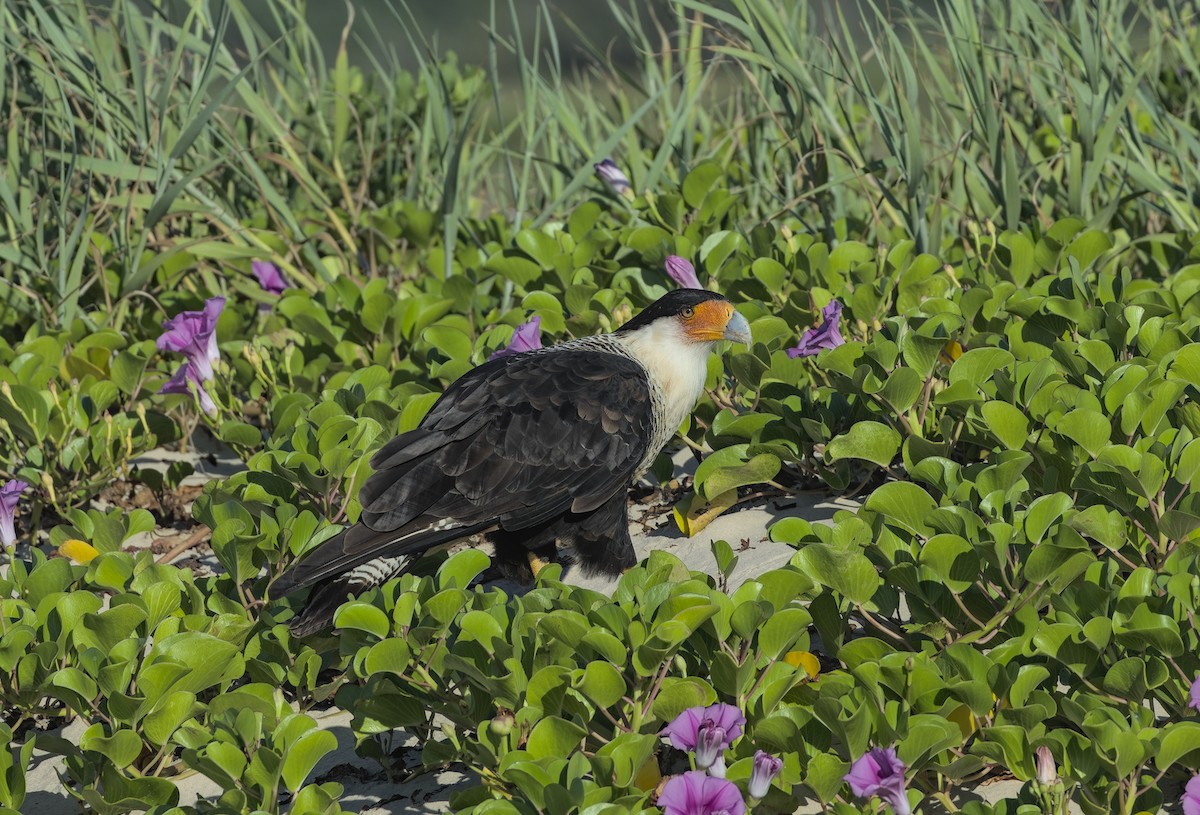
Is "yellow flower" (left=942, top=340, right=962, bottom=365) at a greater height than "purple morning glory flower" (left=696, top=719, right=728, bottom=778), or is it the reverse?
"purple morning glory flower" (left=696, top=719, right=728, bottom=778)

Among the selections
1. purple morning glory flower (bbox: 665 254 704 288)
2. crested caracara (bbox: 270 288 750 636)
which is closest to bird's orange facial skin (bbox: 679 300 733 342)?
crested caracara (bbox: 270 288 750 636)

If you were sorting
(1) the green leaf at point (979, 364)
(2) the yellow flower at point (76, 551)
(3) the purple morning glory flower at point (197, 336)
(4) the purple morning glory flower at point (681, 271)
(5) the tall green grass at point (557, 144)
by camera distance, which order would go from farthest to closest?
1. (5) the tall green grass at point (557, 144)
2. (4) the purple morning glory flower at point (681, 271)
3. (3) the purple morning glory flower at point (197, 336)
4. (2) the yellow flower at point (76, 551)
5. (1) the green leaf at point (979, 364)

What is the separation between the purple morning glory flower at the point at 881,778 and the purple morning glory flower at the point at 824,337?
1791 millimetres

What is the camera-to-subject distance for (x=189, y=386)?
437 centimetres

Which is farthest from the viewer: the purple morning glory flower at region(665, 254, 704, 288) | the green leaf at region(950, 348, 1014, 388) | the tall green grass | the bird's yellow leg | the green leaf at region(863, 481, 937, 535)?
the tall green grass

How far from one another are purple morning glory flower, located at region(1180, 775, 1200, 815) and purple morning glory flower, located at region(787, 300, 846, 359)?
1914mm

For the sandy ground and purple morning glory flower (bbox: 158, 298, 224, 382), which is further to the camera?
purple morning glory flower (bbox: 158, 298, 224, 382)

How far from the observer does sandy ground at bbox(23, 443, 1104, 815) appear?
2.80 metres

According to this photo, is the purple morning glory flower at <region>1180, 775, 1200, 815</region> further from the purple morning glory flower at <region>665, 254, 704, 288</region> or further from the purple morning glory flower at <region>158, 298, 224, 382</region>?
the purple morning glory flower at <region>158, 298, 224, 382</region>

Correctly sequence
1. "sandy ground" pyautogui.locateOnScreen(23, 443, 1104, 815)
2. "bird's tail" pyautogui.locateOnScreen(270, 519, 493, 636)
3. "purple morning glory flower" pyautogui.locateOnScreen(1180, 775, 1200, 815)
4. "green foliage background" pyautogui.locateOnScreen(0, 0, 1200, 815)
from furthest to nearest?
"bird's tail" pyautogui.locateOnScreen(270, 519, 493, 636) → "sandy ground" pyautogui.locateOnScreen(23, 443, 1104, 815) → "green foliage background" pyautogui.locateOnScreen(0, 0, 1200, 815) → "purple morning glory flower" pyautogui.locateOnScreen(1180, 775, 1200, 815)

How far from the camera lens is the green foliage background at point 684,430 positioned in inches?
99.7

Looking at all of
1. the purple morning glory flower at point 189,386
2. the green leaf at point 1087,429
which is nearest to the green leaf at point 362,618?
the green leaf at point 1087,429

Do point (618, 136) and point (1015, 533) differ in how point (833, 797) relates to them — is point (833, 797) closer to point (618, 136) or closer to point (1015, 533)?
point (1015, 533)

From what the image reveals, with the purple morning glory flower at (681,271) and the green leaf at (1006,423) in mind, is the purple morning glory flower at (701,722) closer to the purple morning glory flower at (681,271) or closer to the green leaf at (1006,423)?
the green leaf at (1006,423)
